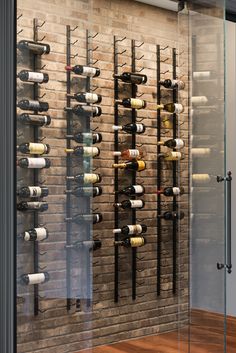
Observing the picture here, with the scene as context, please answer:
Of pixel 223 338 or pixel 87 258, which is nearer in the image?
pixel 87 258

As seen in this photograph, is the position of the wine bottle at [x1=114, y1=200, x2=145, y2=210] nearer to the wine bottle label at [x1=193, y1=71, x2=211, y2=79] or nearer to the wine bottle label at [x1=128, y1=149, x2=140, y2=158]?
the wine bottle label at [x1=128, y1=149, x2=140, y2=158]

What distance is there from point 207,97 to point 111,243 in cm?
179

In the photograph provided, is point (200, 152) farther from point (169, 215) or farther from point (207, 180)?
point (169, 215)

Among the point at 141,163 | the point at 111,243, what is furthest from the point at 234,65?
the point at 111,243

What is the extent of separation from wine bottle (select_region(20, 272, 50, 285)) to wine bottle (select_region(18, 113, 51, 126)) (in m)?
0.74

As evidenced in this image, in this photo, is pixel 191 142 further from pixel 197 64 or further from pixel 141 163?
pixel 141 163

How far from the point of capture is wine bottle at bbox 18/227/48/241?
2.71 m

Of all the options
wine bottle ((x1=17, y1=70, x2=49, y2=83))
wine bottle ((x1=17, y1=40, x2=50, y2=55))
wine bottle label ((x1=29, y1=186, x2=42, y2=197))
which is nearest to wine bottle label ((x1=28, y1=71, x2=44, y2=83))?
wine bottle ((x1=17, y1=70, x2=49, y2=83))

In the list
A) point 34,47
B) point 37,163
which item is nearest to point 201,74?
point 34,47

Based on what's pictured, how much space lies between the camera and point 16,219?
2.81 metres

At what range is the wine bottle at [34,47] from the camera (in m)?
2.79

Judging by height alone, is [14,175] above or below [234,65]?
below

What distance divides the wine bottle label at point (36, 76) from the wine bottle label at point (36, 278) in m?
0.95

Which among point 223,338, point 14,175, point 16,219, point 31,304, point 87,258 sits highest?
point 14,175
